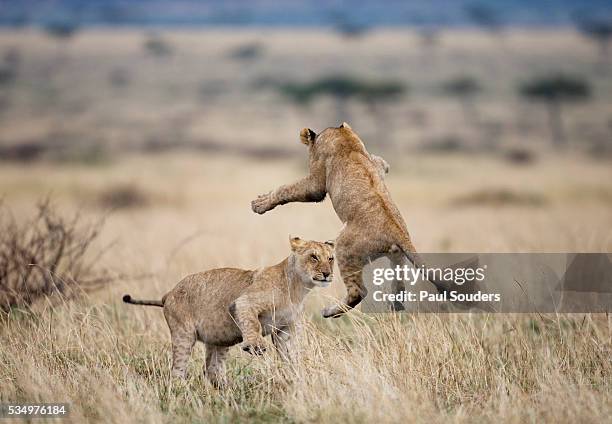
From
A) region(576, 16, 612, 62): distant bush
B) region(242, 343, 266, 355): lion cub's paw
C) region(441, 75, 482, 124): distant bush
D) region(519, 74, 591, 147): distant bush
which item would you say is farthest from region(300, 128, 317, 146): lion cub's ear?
region(576, 16, 612, 62): distant bush

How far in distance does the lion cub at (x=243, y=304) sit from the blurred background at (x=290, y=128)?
4.69 metres

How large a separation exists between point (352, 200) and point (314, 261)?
613mm

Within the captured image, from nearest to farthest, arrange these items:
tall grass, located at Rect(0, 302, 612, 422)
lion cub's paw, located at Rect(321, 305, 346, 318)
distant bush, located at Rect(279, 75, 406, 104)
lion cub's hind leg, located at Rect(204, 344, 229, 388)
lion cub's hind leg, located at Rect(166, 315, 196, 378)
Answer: tall grass, located at Rect(0, 302, 612, 422)
lion cub's paw, located at Rect(321, 305, 346, 318)
lion cub's hind leg, located at Rect(166, 315, 196, 378)
lion cub's hind leg, located at Rect(204, 344, 229, 388)
distant bush, located at Rect(279, 75, 406, 104)

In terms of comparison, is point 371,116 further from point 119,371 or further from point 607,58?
point 119,371

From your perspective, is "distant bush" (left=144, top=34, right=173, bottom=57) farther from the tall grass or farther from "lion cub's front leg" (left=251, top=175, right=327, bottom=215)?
"lion cub's front leg" (left=251, top=175, right=327, bottom=215)

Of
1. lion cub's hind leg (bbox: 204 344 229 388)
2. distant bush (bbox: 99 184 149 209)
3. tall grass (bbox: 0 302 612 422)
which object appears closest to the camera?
tall grass (bbox: 0 302 612 422)

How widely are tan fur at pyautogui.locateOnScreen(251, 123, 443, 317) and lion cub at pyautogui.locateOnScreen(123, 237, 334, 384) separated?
9.1 inches

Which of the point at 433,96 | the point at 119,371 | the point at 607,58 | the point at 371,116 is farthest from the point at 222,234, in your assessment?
the point at 607,58

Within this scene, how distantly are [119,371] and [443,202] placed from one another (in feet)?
78.4

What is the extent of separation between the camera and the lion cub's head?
7.48 m

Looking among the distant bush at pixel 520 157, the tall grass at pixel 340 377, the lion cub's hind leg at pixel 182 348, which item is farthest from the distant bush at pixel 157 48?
the lion cub's hind leg at pixel 182 348

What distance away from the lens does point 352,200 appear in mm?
7789

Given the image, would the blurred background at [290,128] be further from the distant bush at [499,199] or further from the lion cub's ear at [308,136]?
the lion cub's ear at [308,136]

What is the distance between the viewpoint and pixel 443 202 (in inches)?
1234
